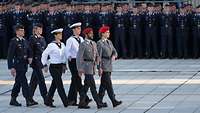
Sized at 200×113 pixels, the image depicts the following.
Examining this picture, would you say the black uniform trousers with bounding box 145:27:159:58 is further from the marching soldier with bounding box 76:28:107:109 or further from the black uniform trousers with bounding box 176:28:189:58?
the marching soldier with bounding box 76:28:107:109

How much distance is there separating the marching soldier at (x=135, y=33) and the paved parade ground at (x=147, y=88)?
3.02 feet

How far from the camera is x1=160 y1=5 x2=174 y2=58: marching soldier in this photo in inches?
1063

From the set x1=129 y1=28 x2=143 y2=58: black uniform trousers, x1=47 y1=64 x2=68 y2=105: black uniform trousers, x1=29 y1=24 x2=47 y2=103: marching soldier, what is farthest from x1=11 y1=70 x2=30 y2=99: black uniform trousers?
x1=129 y1=28 x2=143 y2=58: black uniform trousers

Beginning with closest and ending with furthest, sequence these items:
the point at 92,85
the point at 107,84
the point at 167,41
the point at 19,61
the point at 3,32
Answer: the point at 92,85 < the point at 107,84 < the point at 19,61 < the point at 167,41 < the point at 3,32

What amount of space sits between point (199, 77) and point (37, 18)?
857 centimetres

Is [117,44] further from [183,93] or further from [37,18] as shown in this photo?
[183,93]

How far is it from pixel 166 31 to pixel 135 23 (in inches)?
47.8

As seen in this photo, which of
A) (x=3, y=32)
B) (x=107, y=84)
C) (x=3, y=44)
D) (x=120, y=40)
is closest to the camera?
(x=107, y=84)

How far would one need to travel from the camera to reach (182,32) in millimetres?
27047

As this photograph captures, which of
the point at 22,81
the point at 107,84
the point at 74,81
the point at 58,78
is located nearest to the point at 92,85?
the point at 107,84

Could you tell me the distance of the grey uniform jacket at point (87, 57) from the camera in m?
16.3

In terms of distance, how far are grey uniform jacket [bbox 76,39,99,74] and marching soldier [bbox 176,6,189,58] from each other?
11.0 m

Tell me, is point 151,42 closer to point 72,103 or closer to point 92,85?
point 72,103

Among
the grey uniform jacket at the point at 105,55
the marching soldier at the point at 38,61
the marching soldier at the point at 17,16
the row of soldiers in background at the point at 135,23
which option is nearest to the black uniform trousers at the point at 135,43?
the row of soldiers in background at the point at 135,23
